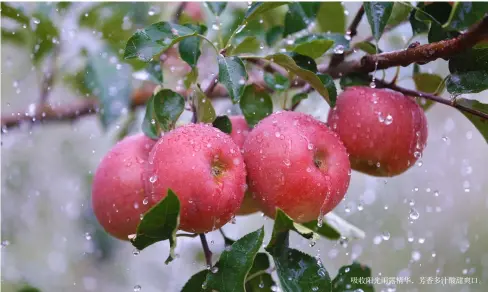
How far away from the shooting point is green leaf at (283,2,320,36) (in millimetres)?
758

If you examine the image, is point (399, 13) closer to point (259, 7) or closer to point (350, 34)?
point (350, 34)

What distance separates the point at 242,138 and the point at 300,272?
0.16m

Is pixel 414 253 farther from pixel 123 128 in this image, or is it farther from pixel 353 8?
pixel 123 128

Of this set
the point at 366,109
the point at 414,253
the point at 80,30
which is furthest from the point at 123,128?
the point at 414,253

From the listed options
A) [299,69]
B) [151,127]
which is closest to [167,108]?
[151,127]

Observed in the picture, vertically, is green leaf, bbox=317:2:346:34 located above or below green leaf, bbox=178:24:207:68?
below

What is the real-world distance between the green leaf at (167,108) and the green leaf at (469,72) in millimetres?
277

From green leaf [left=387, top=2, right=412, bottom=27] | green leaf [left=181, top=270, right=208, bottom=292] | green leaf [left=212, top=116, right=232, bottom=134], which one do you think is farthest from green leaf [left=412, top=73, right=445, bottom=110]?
green leaf [left=181, top=270, right=208, bottom=292]

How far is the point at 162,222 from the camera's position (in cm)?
47

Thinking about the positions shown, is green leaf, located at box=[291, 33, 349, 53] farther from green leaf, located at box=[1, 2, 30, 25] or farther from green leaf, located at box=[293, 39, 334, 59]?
green leaf, located at box=[1, 2, 30, 25]

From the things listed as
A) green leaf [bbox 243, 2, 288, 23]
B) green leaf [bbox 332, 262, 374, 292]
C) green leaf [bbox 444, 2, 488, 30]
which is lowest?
green leaf [bbox 332, 262, 374, 292]

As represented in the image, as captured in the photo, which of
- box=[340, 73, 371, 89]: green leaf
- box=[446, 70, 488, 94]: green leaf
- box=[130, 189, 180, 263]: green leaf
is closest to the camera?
box=[130, 189, 180, 263]: green leaf

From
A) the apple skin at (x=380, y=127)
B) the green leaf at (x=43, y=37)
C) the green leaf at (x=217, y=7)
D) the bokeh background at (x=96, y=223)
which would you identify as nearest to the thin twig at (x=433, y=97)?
the apple skin at (x=380, y=127)

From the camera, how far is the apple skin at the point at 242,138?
61cm
